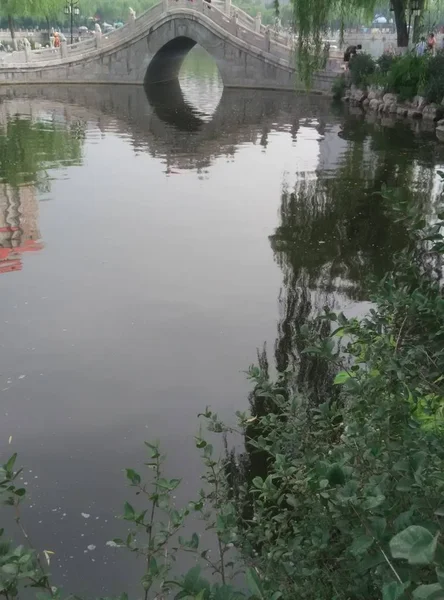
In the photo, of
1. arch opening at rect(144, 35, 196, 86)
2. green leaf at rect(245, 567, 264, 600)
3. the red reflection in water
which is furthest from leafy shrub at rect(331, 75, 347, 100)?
green leaf at rect(245, 567, 264, 600)

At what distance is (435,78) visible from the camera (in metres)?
14.6

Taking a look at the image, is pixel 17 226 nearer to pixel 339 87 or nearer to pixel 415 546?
pixel 415 546

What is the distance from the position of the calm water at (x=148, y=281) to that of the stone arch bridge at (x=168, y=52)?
1185cm

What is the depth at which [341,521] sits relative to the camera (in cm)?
143

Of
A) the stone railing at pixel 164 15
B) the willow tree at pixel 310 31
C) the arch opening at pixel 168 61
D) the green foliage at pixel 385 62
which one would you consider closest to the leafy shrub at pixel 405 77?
the green foliage at pixel 385 62

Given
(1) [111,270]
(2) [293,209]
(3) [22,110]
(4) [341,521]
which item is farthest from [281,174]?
(3) [22,110]

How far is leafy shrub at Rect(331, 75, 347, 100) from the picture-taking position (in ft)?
66.6

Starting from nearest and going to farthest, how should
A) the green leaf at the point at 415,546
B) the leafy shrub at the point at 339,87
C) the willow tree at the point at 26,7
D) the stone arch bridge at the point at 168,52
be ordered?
the green leaf at the point at 415,546, the leafy shrub at the point at 339,87, the stone arch bridge at the point at 168,52, the willow tree at the point at 26,7

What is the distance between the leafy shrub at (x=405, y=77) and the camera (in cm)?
1560

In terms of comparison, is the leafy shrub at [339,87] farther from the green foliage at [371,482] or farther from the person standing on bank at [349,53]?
the green foliage at [371,482]

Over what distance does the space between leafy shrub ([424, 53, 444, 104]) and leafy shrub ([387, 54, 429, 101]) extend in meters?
0.38

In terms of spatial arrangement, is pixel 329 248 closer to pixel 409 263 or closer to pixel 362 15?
pixel 409 263

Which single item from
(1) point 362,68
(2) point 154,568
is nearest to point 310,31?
(2) point 154,568

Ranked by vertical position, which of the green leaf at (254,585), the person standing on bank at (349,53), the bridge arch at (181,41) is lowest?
the green leaf at (254,585)
